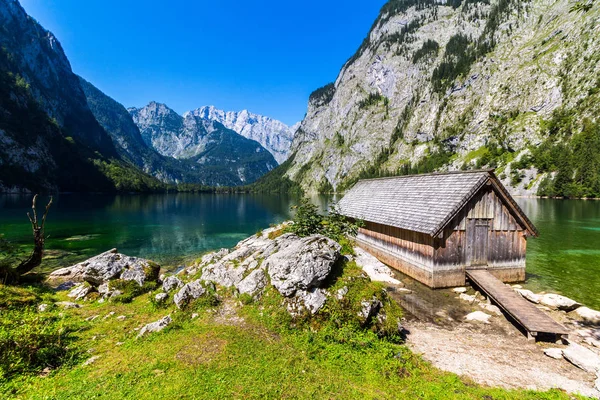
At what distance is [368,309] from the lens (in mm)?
11852

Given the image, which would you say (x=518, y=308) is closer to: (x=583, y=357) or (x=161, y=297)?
(x=583, y=357)

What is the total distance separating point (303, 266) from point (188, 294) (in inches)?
250

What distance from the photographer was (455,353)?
1156 cm

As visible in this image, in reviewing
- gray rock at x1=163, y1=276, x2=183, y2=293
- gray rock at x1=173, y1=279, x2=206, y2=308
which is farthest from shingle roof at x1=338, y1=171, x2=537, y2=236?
gray rock at x1=163, y1=276, x2=183, y2=293

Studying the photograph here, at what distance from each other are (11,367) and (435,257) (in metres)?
21.3

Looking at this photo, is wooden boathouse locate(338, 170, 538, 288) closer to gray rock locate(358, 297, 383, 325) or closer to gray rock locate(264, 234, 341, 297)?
gray rock locate(358, 297, 383, 325)

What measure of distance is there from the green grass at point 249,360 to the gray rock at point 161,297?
1008 mm

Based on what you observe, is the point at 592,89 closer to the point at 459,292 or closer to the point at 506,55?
the point at 506,55

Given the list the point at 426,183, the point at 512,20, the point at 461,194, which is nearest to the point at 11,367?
the point at 461,194

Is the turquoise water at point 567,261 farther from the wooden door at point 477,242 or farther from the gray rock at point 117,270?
the gray rock at point 117,270

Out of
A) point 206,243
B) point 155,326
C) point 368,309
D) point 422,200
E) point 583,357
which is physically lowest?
point 206,243

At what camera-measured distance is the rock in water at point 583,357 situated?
10492 mm

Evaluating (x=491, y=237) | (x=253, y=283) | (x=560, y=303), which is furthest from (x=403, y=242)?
(x=253, y=283)

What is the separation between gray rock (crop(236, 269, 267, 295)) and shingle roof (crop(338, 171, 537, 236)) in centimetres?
1161
